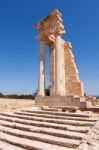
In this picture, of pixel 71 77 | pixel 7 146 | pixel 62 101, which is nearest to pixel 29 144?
pixel 7 146

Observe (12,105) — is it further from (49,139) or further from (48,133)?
(49,139)

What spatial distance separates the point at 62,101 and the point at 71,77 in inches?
203

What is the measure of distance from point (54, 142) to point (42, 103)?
9.34 metres

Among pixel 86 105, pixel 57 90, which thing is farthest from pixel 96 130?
pixel 57 90

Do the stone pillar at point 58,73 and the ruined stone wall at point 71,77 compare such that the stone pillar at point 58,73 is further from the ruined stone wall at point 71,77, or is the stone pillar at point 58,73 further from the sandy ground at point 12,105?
the sandy ground at point 12,105

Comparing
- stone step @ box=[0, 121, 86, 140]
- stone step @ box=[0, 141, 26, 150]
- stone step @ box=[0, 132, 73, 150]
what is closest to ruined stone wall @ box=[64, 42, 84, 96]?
stone step @ box=[0, 121, 86, 140]

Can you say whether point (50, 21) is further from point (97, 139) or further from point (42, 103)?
point (97, 139)

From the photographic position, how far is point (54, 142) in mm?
6914

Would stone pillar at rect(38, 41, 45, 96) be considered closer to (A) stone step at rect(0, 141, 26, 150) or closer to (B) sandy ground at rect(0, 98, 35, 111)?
(B) sandy ground at rect(0, 98, 35, 111)

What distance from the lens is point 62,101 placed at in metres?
14.7

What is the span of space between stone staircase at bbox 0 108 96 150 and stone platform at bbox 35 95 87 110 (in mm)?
2995

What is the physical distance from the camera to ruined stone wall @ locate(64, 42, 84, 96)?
18.9m

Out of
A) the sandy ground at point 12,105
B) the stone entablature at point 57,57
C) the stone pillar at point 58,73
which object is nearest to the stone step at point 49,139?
the stone pillar at point 58,73

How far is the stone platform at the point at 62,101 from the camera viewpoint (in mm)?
13020
